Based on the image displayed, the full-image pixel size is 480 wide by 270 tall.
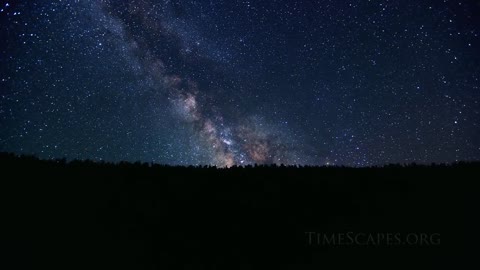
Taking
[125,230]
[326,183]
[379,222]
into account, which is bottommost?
[125,230]

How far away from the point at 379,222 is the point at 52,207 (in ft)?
18.7

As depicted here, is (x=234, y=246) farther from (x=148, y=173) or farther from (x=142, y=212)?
(x=148, y=173)

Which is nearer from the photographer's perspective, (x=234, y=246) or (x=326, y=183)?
(x=234, y=246)

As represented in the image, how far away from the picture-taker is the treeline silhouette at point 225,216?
5.36 metres

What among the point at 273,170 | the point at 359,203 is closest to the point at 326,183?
the point at 359,203

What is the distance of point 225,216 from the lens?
5668 mm

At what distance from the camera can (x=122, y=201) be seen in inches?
224

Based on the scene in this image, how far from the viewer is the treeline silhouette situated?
211 inches

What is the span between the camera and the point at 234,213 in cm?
569

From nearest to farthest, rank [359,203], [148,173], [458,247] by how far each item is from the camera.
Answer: [458,247], [359,203], [148,173]

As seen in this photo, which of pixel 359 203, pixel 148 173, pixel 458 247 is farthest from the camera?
pixel 148 173

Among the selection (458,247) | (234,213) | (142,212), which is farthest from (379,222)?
(142,212)

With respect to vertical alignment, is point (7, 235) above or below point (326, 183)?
below

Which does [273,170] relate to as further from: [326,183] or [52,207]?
[52,207]
